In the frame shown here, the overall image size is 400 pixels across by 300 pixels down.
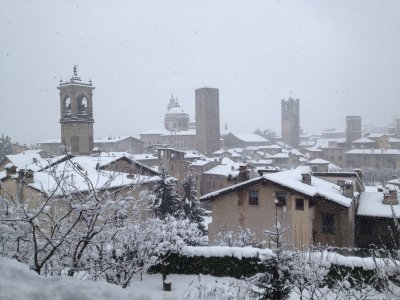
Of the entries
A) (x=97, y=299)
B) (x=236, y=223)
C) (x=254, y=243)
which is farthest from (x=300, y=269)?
(x=236, y=223)

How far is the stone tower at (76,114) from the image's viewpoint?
39469mm

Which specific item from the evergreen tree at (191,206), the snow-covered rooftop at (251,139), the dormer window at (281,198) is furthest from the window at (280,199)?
the snow-covered rooftop at (251,139)

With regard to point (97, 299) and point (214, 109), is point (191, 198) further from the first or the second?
point (214, 109)

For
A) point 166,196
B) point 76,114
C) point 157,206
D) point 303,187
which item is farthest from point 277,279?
point 76,114

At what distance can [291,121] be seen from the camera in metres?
122

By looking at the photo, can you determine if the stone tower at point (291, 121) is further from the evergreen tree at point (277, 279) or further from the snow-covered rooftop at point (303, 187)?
the evergreen tree at point (277, 279)

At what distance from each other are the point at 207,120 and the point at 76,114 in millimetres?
45848

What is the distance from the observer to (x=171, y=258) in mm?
15609

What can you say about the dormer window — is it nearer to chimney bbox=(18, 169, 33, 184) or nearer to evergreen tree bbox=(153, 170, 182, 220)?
evergreen tree bbox=(153, 170, 182, 220)

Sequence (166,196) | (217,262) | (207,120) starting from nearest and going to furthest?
(217,262) → (166,196) → (207,120)

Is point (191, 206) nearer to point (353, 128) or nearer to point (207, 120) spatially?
point (207, 120)

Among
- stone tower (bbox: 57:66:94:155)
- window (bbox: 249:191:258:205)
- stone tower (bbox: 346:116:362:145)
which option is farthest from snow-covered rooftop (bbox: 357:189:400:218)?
stone tower (bbox: 346:116:362:145)

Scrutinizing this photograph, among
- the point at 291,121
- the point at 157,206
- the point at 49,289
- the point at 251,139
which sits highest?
the point at 291,121

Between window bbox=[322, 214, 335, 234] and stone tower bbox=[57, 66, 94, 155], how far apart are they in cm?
2840
